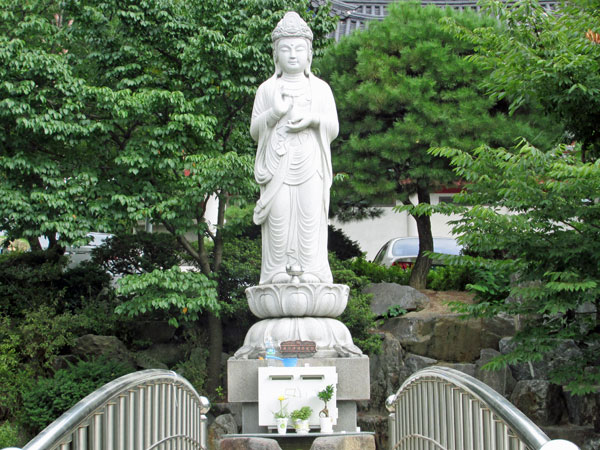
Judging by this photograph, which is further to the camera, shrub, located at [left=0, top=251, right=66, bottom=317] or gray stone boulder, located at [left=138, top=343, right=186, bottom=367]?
shrub, located at [left=0, top=251, right=66, bottom=317]

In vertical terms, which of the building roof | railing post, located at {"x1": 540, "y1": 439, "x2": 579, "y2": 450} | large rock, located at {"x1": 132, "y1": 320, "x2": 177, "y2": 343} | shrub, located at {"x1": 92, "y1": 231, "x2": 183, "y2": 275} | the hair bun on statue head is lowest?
large rock, located at {"x1": 132, "y1": 320, "x2": 177, "y2": 343}

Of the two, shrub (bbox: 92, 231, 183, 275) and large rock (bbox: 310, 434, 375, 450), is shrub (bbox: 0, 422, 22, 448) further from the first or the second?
large rock (bbox: 310, 434, 375, 450)

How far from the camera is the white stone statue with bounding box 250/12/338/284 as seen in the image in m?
7.47

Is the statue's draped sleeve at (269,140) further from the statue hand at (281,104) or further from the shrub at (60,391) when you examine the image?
the shrub at (60,391)

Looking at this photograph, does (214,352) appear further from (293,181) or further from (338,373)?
(338,373)

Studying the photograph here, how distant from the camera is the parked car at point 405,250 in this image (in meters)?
15.3

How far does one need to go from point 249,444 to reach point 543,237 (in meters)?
3.46

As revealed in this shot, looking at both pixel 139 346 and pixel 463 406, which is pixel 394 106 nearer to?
pixel 139 346

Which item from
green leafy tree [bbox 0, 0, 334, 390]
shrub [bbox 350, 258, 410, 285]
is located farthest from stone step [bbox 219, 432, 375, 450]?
shrub [bbox 350, 258, 410, 285]

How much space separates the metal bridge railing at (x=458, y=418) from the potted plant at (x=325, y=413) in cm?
62

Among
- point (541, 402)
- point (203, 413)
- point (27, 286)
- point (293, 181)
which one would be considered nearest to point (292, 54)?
point (293, 181)

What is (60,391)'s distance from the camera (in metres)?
9.41

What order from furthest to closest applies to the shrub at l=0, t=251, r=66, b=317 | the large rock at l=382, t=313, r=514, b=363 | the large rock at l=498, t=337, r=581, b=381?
the shrub at l=0, t=251, r=66, b=317 → the large rock at l=382, t=313, r=514, b=363 → the large rock at l=498, t=337, r=581, b=381

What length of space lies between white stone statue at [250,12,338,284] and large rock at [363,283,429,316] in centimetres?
413
